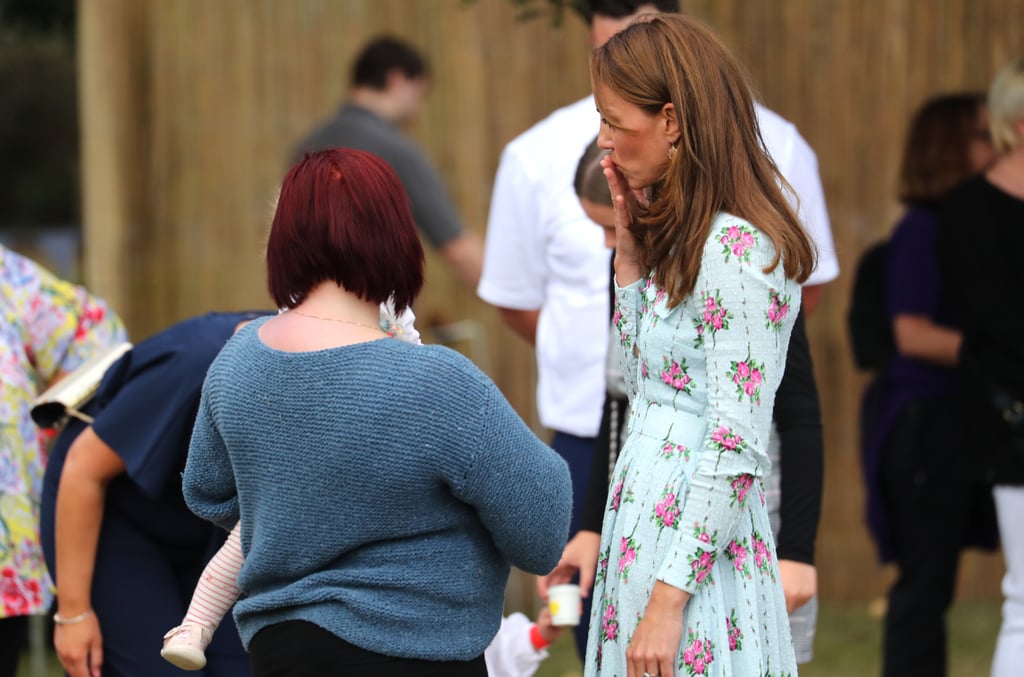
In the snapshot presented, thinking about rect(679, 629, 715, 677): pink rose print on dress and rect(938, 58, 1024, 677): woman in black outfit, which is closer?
rect(679, 629, 715, 677): pink rose print on dress

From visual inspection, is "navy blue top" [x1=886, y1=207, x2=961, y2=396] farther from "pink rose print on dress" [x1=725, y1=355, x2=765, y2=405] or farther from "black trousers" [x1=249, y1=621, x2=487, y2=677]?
"black trousers" [x1=249, y1=621, x2=487, y2=677]

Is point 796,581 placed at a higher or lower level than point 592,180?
lower

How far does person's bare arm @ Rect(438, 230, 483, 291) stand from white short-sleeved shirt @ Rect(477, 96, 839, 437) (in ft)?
5.71

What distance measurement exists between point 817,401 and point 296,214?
1.12m

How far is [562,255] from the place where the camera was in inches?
141

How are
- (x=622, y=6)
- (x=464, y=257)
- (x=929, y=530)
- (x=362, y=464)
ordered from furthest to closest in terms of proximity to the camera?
(x=464, y=257) < (x=929, y=530) < (x=622, y=6) < (x=362, y=464)

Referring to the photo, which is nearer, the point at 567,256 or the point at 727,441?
the point at 727,441

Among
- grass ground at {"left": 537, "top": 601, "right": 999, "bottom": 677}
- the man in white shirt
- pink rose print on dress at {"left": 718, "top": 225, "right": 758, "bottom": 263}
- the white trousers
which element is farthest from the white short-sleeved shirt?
grass ground at {"left": 537, "top": 601, "right": 999, "bottom": 677}

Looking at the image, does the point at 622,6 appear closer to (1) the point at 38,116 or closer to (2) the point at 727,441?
(2) the point at 727,441

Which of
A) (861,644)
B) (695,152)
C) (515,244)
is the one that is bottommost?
(861,644)

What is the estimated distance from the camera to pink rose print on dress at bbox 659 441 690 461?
2.28 metres

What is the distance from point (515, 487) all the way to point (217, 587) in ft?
2.05

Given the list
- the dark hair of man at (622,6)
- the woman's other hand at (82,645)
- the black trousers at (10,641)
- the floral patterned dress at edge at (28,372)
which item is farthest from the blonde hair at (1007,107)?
the black trousers at (10,641)

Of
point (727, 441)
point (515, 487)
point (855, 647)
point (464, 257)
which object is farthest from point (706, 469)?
point (855, 647)
